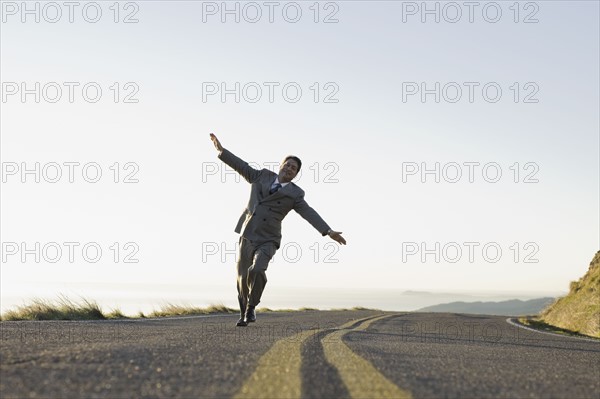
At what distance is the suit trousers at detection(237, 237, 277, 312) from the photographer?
9328 mm

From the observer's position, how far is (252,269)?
30.7 feet

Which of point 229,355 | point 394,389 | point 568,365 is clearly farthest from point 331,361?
point 568,365

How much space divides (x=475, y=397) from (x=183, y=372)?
1.46 meters

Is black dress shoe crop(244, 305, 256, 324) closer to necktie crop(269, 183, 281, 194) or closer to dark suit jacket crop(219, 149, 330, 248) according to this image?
dark suit jacket crop(219, 149, 330, 248)

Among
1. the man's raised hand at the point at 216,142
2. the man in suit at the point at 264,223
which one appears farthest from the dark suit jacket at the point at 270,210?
the man's raised hand at the point at 216,142

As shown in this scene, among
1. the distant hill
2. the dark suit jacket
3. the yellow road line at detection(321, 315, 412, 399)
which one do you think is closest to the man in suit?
the dark suit jacket

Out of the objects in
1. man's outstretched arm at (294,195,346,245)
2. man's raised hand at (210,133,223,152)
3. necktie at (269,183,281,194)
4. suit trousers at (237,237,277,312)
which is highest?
man's raised hand at (210,133,223,152)

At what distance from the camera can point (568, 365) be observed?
18.4ft

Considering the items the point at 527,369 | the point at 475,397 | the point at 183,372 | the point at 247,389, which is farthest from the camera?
the point at 527,369

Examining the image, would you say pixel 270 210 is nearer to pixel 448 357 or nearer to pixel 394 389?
pixel 448 357

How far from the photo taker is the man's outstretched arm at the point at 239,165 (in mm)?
9805

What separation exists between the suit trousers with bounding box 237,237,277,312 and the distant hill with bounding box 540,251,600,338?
9.37 metres

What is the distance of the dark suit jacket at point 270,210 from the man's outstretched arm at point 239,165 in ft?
0.20

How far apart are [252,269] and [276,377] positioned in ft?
19.0
